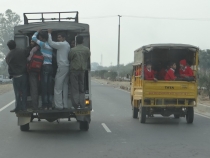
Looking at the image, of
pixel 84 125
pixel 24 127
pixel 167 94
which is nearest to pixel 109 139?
pixel 84 125

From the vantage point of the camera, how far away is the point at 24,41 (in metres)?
13.5

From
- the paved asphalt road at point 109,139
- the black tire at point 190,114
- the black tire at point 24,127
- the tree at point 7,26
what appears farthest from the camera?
the tree at point 7,26

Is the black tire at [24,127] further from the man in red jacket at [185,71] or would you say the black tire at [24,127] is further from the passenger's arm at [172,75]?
the man in red jacket at [185,71]

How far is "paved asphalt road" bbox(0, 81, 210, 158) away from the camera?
10484mm

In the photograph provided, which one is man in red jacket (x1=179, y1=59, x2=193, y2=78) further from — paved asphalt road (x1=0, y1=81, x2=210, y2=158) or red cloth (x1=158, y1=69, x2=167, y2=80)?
paved asphalt road (x1=0, y1=81, x2=210, y2=158)

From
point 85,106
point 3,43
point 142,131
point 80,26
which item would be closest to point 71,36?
point 80,26

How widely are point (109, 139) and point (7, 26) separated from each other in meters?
110

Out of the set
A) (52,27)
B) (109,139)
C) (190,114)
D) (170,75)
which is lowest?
(109,139)

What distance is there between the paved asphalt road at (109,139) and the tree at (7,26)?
103247 millimetres

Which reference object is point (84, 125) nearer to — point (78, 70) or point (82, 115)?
point (82, 115)

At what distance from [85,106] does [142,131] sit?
6.97 feet

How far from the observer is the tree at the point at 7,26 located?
11850cm

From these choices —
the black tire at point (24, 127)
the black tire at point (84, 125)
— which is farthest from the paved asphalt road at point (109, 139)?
the black tire at point (84, 125)

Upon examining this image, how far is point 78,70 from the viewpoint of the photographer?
13.0m
